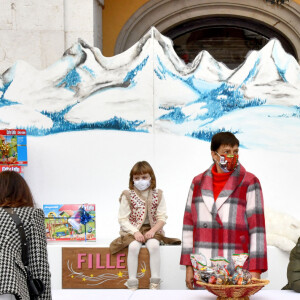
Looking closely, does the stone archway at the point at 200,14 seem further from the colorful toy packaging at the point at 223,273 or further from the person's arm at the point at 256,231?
the colorful toy packaging at the point at 223,273

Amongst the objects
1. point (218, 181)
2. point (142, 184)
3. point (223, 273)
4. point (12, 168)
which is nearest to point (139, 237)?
point (142, 184)

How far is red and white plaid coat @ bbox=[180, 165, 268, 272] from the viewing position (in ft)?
13.7

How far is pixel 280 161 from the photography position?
684 centimetres

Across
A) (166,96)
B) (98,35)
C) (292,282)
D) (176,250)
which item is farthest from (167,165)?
(292,282)

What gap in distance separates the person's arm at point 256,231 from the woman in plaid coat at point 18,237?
1.23m

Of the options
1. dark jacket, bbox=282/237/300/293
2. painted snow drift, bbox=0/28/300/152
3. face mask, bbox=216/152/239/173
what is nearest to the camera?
dark jacket, bbox=282/237/300/293

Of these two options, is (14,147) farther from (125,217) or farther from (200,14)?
(200,14)

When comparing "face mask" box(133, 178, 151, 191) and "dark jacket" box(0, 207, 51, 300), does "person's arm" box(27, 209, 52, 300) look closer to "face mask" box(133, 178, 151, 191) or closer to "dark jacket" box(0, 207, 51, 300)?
"dark jacket" box(0, 207, 51, 300)

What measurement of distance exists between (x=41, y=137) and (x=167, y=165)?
4.02 feet

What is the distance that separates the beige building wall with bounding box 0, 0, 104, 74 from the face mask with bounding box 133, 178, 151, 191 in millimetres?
2499

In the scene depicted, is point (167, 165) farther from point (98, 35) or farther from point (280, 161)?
point (98, 35)

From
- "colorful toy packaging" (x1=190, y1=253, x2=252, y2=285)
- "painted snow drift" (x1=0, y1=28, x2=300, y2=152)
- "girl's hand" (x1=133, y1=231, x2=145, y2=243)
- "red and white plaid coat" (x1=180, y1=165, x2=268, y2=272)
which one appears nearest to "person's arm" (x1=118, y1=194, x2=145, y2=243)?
"girl's hand" (x1=133, y1=231, x2=145, y2=243)

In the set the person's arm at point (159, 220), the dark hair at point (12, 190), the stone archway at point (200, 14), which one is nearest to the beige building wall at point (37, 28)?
the stone archway at point (200, 14)

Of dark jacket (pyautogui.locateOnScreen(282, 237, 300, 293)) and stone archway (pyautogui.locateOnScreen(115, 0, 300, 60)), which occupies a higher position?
stone archway (pyautogui.locateOnScreen(115, 0, 300, 60))
